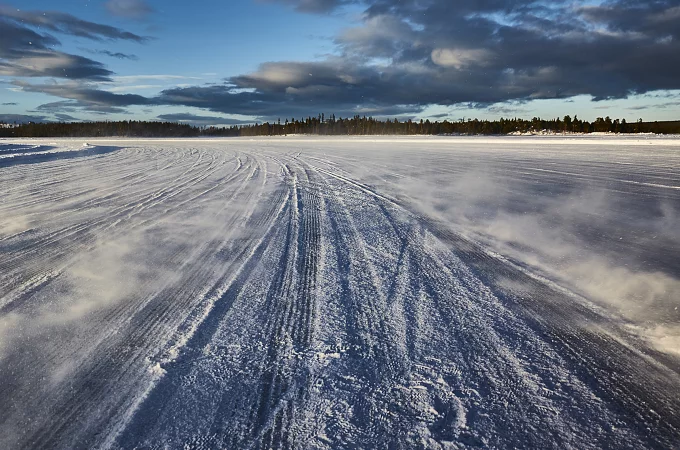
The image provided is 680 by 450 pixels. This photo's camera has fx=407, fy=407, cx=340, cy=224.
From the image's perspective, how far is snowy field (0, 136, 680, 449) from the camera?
2012mm

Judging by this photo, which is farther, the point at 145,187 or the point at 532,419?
the point at 145,187

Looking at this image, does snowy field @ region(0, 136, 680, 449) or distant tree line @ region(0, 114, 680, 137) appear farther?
distant tree line @ region(0, 114, 680, 137)

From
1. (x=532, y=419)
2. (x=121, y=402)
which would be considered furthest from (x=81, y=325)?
(x=532, y=419)

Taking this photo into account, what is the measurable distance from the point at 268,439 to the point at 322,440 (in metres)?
0.26

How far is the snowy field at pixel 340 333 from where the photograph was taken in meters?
2.01

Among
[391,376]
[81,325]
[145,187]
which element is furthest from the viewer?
[145,187]

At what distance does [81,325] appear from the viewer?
120 inches

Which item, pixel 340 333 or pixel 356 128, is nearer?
pixel 340 333

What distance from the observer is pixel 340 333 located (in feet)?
9.43

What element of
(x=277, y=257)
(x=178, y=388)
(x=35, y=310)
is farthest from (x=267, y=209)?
(x=178, y=388)

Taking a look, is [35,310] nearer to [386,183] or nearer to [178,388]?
[178,388]

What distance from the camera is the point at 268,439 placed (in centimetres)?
192

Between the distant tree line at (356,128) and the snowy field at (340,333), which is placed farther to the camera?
the distant tree line at (356,128)

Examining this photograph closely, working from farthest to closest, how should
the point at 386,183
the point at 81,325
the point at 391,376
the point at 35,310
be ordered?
the point at 386,183, the point at 35,310, the point at 81,325, the point at 391,376
